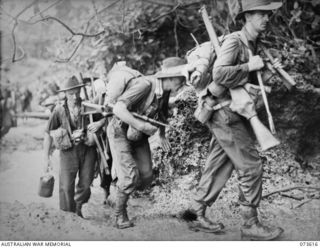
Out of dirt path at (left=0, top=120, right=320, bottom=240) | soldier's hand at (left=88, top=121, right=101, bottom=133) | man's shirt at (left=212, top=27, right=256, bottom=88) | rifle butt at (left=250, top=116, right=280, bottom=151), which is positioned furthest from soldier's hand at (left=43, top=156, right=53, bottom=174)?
rifle butt at (left=250, top=116, right=280, bottom=151)

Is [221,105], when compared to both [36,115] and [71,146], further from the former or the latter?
[36,115]

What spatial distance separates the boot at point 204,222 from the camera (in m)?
4.59

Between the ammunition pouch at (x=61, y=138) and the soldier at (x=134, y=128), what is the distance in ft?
1.65

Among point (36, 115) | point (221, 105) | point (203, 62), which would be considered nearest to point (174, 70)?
point (203, 62)

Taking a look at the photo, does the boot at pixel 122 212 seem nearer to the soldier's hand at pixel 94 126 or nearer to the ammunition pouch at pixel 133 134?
the ammunition pouch at pixel 133 134

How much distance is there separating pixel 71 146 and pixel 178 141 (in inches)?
54.2

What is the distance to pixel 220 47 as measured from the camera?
4.34m

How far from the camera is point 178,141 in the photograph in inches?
218

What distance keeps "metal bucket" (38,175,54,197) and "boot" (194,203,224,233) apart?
169 centimetres

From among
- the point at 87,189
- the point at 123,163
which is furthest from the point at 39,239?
the point at 123,163

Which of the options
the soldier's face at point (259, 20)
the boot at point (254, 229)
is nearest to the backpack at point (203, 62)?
the soldier's face at point (259, 20)

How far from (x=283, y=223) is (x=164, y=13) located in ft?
12.1

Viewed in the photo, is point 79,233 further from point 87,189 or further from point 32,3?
point 32,3

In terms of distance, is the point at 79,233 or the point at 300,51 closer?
the point at 79,233
